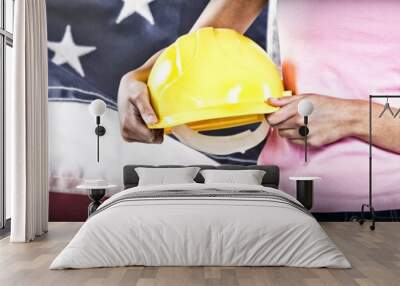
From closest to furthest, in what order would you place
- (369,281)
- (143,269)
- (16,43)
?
(369,281) < (143,269) < (16,43)

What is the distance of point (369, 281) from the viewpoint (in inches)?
179

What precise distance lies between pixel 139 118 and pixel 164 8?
144 cm

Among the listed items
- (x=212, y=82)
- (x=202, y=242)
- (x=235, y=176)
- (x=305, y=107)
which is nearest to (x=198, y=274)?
(x=202, y=242)

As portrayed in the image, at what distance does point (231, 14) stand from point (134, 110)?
1726mm

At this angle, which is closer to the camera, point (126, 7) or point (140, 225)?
point (140, 225)

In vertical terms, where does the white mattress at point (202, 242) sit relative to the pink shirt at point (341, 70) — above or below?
below

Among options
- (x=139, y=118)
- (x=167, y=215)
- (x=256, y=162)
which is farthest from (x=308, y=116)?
(x=167, y=215)

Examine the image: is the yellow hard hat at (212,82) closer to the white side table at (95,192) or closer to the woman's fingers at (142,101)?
the woman's fingers at (142,101)

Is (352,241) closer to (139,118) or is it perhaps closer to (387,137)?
(387,137)

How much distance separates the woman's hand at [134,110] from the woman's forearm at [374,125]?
2392mm

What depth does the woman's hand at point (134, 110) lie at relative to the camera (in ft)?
26.0

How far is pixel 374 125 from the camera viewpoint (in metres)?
7.98

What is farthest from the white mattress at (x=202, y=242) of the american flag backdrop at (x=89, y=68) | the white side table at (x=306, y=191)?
the american flag backdrop at (x=89, y=68)

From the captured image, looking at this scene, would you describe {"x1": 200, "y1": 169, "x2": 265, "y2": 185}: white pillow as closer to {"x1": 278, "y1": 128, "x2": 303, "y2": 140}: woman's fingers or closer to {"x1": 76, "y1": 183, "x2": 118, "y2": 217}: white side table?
{"x1": 278, "y1": 128, "x2": 303, "y2": 140}: woman's fingers
